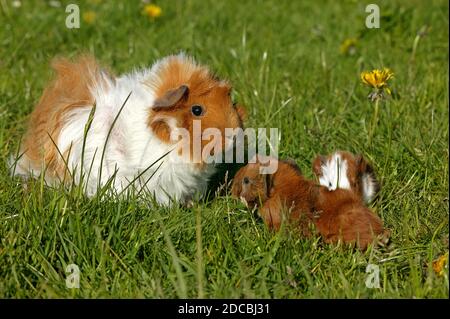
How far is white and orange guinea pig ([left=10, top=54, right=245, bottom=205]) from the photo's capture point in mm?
3643

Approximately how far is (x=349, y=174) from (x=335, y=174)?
8 cm

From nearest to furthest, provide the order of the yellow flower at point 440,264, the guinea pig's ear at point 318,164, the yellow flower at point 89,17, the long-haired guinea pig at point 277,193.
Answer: the yellow flower at point 440,264
the long-haired guinea pig at point 277,193
the guinea pig's ear at point 318,164
the yellow flower at point 89,17

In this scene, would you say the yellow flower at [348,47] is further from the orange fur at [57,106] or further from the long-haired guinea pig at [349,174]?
the orange fur at [57,106]

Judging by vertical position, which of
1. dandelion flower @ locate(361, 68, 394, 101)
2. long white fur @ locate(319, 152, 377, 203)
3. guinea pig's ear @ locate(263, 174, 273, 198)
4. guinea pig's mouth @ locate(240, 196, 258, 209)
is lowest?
guinea pig's mouth @ locate(240, 196, 258, 209)

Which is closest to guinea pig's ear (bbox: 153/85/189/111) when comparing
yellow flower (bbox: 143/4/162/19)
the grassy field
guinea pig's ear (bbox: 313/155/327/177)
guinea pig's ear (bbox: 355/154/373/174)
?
the grassy field

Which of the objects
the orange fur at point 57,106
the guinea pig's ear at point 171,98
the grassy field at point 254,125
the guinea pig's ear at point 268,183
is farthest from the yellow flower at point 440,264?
the orange fur at point 57,106

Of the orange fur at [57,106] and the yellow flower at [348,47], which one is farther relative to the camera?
the yellow flower at [348,47]

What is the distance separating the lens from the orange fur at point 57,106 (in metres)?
3.83

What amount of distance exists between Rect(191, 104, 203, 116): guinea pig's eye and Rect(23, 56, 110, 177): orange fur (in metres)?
0.51

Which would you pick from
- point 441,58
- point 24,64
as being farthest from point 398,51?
point 24,64

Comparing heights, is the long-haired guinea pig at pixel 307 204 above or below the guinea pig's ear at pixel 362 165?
below

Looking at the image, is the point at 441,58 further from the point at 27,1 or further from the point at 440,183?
the point at 27,1

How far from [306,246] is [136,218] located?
72 cm

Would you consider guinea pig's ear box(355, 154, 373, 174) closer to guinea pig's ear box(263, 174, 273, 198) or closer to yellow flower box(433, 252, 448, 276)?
Answer: guinea pig's ear box(263, 174, 273, 198)
